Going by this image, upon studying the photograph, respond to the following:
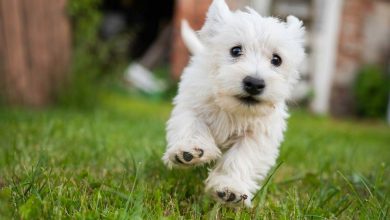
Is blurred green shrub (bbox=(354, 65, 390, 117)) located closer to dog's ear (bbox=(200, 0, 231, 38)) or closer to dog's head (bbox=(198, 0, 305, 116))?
dog's head (bbox=(198, 0, 305, 116))

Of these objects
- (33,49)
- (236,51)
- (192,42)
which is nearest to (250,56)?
(236,51)

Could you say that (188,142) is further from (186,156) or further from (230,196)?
(230,196)

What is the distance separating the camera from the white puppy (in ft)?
8.98

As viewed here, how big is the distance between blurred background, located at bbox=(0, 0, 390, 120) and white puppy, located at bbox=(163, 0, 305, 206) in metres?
0.60

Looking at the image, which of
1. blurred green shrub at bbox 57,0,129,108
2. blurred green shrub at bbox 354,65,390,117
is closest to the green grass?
blurred green shrub at bbox 57,0,129,108

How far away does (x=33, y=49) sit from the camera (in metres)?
6.66

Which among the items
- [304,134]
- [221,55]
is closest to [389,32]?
[304,134]

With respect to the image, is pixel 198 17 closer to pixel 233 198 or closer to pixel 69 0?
pixel 69 0

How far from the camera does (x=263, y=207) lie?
2.71m

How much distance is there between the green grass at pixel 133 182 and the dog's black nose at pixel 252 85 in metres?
0.43

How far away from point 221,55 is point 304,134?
12.4 feet

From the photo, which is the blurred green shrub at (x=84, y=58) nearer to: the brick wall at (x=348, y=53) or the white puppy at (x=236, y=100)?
the white puppy at (x=236, y=100)

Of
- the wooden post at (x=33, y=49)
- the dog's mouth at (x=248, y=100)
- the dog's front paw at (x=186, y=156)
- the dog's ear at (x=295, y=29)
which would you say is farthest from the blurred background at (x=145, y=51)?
the dog's front paw at (x=186, y=156)

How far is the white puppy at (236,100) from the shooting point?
274 centimetres
